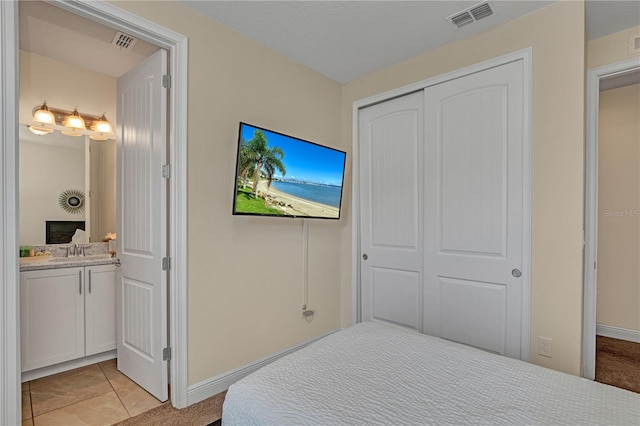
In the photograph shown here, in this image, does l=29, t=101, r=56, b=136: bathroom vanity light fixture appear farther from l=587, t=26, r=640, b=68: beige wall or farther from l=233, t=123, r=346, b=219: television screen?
l=587, t=26, r=640, b=68: beige wall

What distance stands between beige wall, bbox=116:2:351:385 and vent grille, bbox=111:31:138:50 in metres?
0.51

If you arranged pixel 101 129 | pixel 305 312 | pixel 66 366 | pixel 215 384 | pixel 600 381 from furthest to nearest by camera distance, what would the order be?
pixel 101 129, pixel 305 312, pixel 66 366, pixel 600 381, pixel 215 384

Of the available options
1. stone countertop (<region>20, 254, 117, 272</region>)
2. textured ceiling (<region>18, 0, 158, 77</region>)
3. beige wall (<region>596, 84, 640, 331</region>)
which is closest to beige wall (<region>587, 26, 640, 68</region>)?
beige wall (<region>596, 84, 640, 331</region>)

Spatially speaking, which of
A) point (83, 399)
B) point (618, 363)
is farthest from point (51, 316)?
point (618, 363)

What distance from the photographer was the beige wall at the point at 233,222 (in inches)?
85.7

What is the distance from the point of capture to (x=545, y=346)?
2.13 m

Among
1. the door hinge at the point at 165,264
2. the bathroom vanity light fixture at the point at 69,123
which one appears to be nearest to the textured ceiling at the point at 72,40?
the bathroom vanity light fixture at the point at 69,123

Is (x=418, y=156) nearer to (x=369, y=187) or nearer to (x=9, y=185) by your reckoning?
(x=369, y=187)

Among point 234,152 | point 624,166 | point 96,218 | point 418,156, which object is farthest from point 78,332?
point 624,166

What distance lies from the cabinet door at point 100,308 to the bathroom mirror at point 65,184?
1.61 ft

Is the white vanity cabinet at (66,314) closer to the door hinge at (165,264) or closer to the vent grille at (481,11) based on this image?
the door hinge at (165,264)

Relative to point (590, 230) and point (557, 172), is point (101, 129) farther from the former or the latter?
point (590, 230)

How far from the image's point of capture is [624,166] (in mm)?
3232

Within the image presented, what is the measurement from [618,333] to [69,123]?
18.5 feet
